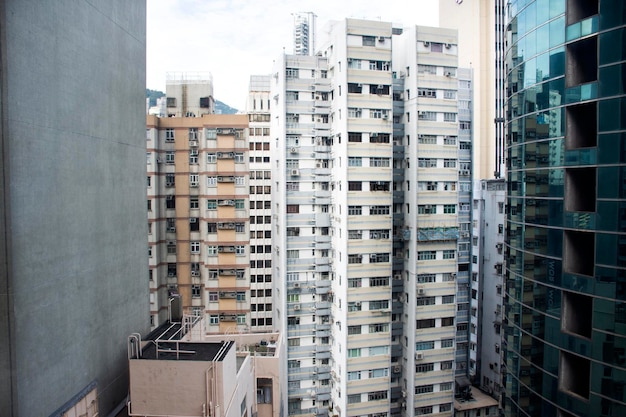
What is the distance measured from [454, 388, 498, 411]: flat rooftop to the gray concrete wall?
23120mm

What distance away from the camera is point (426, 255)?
25.0 meters

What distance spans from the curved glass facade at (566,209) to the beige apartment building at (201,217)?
14517 millimetres

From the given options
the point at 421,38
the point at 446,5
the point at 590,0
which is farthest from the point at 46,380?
the point at 446,5

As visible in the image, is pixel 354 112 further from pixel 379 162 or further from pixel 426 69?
pixel 426 69

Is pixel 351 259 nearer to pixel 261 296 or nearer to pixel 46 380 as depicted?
pixel 261 296

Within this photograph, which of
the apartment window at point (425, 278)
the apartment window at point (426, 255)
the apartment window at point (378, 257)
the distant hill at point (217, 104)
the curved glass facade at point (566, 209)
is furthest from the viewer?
the distant hill at point (217, 104)

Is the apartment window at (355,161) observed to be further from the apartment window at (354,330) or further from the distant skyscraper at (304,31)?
the distant skyscraper at (304,31)

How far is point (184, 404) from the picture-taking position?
10531 mm

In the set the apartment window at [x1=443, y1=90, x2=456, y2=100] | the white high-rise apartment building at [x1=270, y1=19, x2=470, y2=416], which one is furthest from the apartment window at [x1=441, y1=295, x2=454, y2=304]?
the apartment window at [x1=443, y1=90, x2=456, y2=100]

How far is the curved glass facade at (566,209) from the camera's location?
462 inches

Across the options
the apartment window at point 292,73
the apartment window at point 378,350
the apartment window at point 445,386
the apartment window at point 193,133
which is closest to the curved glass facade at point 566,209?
the apartment window at point 378,350

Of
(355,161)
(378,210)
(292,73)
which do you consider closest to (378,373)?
(378,210)

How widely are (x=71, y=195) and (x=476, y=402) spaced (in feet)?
93.6

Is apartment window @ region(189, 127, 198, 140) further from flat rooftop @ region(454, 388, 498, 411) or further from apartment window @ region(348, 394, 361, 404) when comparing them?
flat rooftop @ region(454, 388, 498, 411)
